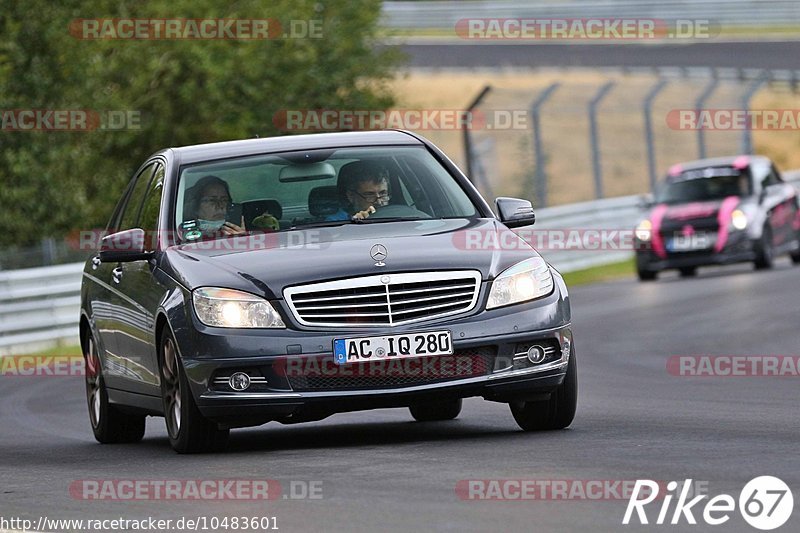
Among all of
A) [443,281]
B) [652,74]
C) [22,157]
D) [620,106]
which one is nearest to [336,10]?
[620,106]

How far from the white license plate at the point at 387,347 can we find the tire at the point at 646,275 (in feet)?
59.1

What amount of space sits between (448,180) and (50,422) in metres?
3.91

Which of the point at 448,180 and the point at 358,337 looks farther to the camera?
the point at 448,180

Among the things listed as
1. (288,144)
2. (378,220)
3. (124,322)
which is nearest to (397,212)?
(378,220)

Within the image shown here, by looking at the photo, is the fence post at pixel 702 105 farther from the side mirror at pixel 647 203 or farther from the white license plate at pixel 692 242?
the white license plate at pixel 692 242

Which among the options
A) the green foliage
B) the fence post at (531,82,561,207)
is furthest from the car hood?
the fence post at (531,82,561,207)

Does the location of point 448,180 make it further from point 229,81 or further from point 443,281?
point 229,81

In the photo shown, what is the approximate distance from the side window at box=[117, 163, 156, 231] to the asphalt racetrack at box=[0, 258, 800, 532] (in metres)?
1.29

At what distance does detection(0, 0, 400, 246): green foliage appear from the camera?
27500 mm

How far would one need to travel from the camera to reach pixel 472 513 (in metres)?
7.18

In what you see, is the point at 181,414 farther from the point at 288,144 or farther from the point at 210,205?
the point at 288,144

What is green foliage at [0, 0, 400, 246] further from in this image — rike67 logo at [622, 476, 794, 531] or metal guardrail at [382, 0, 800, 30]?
metal guardrail at [382, 0, 800, 30]

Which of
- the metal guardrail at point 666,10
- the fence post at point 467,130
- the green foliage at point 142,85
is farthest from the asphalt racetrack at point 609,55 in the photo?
the fence post at point 467,130

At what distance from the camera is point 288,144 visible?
1078 cm
